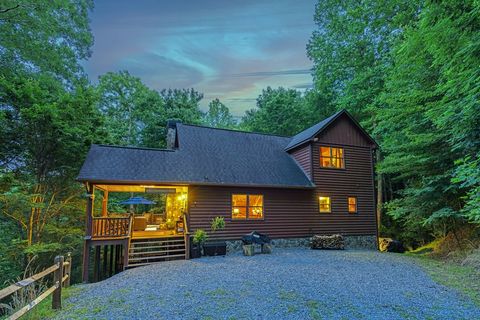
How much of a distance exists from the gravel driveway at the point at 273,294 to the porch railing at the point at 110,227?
195 cm

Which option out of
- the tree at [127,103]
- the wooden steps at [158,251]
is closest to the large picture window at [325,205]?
the wooden steps at [158,251]

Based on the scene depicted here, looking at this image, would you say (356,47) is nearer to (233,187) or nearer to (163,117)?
(233,187)

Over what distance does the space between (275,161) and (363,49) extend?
11180 mm

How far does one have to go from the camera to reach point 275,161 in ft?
44.6

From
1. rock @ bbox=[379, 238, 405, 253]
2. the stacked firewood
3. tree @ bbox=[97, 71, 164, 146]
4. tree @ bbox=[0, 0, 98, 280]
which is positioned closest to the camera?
tree @ bbox=[0, 0, 98, 280]

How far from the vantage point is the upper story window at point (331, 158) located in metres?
13.3

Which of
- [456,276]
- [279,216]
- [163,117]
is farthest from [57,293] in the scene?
[163,117]

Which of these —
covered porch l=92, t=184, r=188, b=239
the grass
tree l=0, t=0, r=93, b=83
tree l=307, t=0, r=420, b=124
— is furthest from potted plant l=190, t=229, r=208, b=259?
tree l=307, t=0, r=420, b=124

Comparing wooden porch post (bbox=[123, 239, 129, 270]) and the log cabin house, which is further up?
the log cabin house

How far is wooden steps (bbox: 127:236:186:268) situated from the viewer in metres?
9.24

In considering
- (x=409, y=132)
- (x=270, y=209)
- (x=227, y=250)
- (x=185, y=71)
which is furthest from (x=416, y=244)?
(x=185, y=71)

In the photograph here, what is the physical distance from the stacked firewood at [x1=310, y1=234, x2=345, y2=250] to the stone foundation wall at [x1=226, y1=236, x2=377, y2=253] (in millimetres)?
534

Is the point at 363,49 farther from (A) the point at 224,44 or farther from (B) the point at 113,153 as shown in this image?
(B) the point at 113,153

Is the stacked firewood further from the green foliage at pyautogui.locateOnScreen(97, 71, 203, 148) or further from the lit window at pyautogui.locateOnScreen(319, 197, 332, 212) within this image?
the green foliage at pyautogui.locateOnScreen(97, 71, 203, 148)
